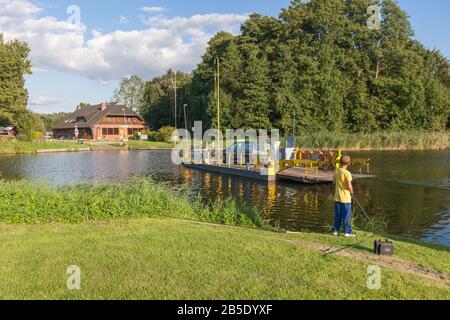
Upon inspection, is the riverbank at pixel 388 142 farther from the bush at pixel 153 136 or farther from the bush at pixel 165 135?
the bush at pixel 153 136

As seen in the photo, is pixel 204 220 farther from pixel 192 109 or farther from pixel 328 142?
pixel 192 109

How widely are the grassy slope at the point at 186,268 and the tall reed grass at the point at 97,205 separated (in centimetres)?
166

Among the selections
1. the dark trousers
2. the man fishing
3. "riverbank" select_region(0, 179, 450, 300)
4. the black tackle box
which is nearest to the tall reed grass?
"riverbank" select_region(0, 179, 450, 300)

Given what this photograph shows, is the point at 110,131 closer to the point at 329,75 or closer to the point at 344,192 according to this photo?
the point at 329,75

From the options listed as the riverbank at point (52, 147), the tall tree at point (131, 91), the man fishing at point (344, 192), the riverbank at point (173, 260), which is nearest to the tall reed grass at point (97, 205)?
the riverbank at point (173, 260)

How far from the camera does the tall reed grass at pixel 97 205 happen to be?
1211 centimetres

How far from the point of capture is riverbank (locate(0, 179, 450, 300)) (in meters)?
6.35

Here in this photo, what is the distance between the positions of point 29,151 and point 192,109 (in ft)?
108

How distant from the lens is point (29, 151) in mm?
59875

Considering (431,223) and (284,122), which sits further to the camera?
(284,122)

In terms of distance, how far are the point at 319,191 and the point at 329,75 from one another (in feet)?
170

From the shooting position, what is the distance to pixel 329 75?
72062 millimetres

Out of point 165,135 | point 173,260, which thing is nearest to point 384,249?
point 173,260
